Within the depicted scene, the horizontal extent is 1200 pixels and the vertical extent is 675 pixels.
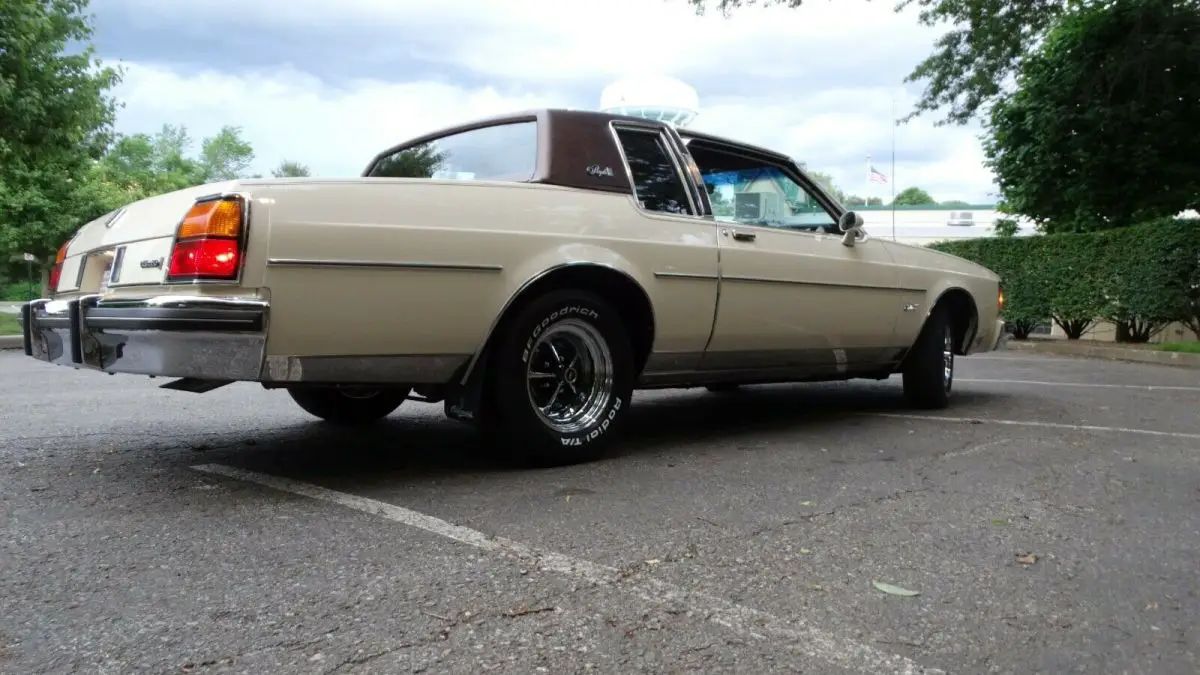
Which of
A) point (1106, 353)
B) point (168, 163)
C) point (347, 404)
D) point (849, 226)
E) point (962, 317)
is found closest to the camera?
point (347, 404)

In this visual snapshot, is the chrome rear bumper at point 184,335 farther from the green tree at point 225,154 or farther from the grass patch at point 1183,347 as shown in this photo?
the green tree at point 225,154

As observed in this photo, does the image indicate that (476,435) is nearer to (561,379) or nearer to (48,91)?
(561,379)

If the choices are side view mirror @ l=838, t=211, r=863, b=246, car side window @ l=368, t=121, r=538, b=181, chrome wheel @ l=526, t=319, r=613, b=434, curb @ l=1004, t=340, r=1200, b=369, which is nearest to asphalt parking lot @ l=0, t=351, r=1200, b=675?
chrome wheel @ l=526, t=319, r=613, b=434

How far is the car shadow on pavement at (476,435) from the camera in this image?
12.9ft

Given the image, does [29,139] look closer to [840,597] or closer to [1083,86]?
[840,597]

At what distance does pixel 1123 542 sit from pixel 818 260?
2401 millimetres

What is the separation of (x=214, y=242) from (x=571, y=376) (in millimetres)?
1589

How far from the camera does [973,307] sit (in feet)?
20.8

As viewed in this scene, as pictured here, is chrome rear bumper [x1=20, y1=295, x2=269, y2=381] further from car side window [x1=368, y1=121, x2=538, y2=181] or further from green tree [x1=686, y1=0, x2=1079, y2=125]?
green tree [x1=686, y1=0, x2=1079, y2=125]

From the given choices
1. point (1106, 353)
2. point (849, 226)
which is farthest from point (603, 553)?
point (1106, 353)

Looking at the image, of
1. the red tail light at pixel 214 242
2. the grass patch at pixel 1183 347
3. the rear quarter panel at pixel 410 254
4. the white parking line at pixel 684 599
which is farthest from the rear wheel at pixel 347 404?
the grass patch at pixel 1183 347

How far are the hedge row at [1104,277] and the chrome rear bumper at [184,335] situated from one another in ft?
42.0

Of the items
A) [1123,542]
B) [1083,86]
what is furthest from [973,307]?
[1083,86]

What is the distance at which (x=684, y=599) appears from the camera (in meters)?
2.35
